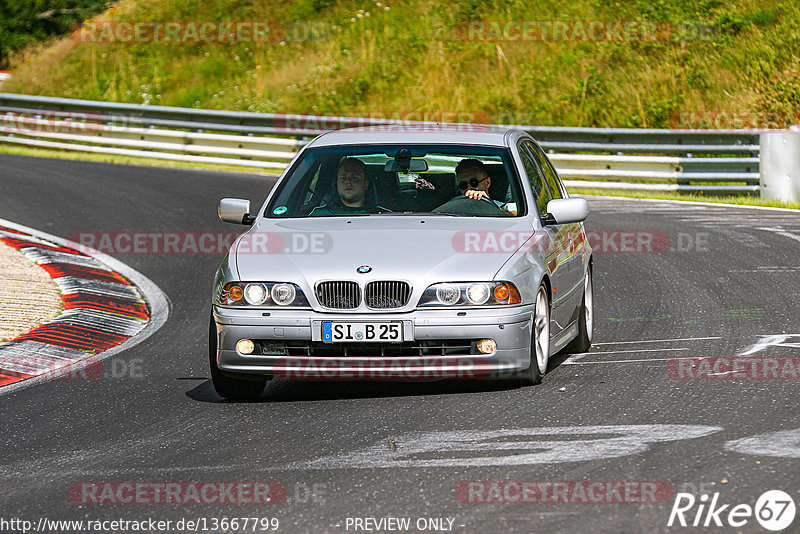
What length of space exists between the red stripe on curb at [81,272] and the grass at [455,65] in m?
14.4

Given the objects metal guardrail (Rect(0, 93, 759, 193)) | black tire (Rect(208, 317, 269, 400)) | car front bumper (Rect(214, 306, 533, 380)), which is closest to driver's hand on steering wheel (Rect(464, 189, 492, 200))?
car front bumper (Rect(214, 306, 533, 380))

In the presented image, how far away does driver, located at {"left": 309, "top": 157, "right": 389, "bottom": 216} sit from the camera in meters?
8.38

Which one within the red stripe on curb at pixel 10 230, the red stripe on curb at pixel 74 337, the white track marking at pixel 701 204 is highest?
the red stripe on curb at pixel 10 230

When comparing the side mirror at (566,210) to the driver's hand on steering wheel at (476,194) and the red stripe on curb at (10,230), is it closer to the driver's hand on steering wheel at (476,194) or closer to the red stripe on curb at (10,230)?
the driver's hand on steering wheel at (476,194)

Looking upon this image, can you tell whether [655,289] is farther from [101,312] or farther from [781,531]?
[781,531]

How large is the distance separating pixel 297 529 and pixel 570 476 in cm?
125

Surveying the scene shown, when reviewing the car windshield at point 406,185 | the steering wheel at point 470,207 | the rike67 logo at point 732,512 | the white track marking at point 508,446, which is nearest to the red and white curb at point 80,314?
the car windshield at point 406,185

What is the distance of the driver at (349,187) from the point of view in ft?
27.5

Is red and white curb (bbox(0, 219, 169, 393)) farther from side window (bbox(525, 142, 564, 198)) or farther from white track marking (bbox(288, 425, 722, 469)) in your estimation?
side window (bbox(525, 142, 564, 198))

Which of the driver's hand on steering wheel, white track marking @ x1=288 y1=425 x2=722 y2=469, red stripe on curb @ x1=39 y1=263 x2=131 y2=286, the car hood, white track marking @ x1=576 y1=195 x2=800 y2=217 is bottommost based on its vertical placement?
red stripe on curb @ x1=39 y1=263 x2=131 y2=286

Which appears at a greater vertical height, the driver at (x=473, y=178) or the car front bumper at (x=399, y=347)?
the driver at (x=473, y=178)

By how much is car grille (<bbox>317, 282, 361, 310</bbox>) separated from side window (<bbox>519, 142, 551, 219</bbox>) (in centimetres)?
174

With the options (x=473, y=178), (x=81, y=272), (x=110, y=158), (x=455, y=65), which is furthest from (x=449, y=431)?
(x=455, y=65)

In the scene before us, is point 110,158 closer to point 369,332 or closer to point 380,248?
point 380,248
